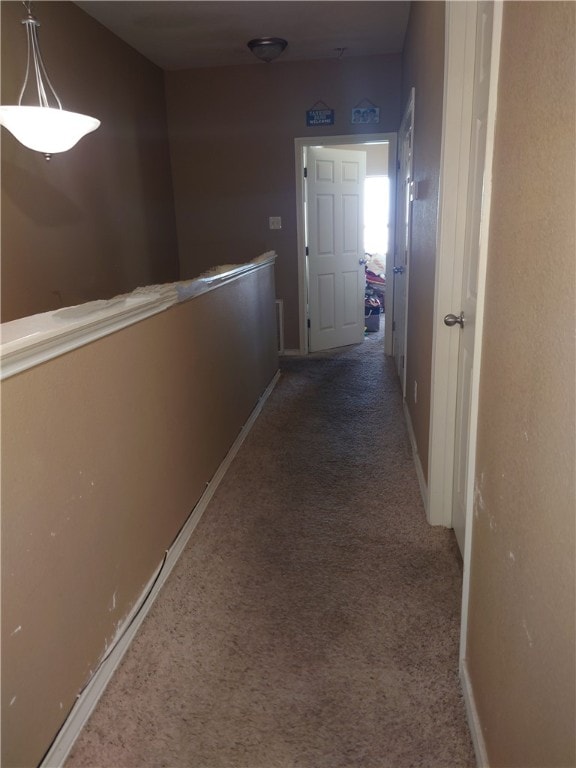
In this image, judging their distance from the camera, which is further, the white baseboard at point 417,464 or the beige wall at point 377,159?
the beige wall at point 377,159

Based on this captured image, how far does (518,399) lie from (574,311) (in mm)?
313

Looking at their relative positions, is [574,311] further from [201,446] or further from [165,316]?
[201,446]

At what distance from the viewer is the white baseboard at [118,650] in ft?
4.66

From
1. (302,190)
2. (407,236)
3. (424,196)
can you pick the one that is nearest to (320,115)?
(302,190)

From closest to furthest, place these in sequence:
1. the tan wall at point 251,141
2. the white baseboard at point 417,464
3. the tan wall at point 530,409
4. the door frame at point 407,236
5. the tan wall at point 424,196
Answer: the tan wall at point 530,409, the tan wall at point 424,196, the white baseboard at point 417,464, the door frame at point 407,236, the tan wall at point 251,141

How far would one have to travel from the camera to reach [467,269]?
2076 mm

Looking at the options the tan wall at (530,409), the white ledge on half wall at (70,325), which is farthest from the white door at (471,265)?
the white ledge on half wall at (70,325)

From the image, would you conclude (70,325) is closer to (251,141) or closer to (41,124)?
(41,124)

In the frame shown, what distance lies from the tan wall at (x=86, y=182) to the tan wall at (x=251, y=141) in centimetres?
26

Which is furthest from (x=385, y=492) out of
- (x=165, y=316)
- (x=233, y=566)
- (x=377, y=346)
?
(x=377, y=346)

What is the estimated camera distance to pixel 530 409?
97 cm

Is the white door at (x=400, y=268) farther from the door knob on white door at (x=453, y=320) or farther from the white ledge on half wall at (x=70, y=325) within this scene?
the white ledge on half wall at (x=70, y=325)

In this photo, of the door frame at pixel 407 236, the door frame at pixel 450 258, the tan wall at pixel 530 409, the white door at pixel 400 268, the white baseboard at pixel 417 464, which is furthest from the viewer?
the white door at pixel 400 268

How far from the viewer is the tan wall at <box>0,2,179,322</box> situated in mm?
3025
